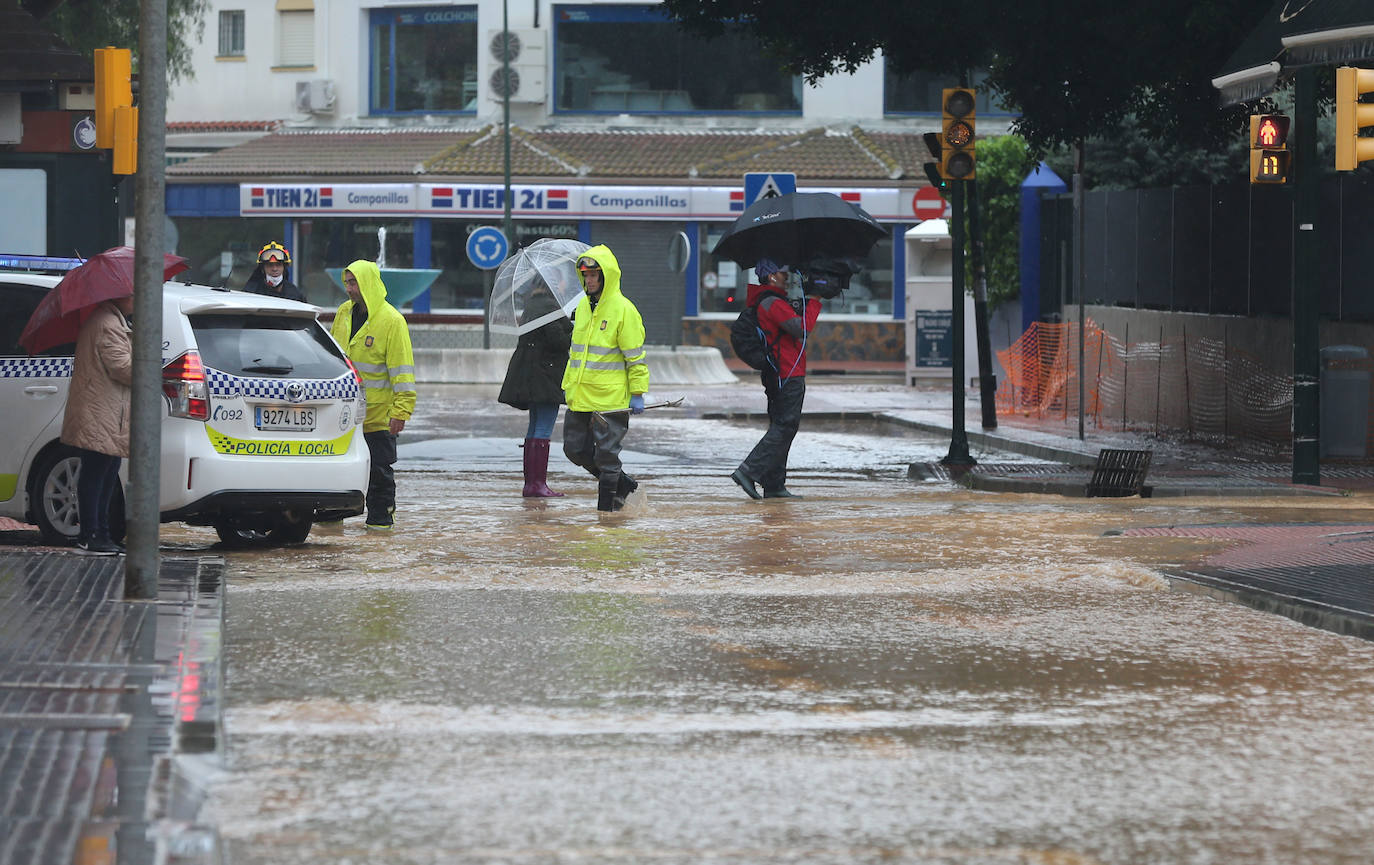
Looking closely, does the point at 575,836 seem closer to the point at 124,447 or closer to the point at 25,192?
the point at 124,447

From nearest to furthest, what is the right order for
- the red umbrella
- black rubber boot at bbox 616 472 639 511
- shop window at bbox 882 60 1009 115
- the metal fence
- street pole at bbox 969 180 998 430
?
the red umbrella, black rubber boot at bbox 616 472 639 511, the metal fence, street pole at bbox 969 180 998 430, shop window at bbox 882 60 1009 115

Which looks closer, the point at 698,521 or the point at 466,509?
the point at 698,521

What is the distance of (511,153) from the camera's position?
44656 mm

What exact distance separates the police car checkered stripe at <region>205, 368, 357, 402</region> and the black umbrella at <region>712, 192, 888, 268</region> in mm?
6289

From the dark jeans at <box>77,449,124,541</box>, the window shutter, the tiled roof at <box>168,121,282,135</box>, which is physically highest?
the window shutter

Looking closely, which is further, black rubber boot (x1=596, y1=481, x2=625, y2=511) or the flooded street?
black rubber boot (x1=596, y1=481, x2=625, y2=511)

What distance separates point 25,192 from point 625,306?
25.3 ft

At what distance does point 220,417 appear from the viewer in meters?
10.9

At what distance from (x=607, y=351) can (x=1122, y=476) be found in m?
4.62

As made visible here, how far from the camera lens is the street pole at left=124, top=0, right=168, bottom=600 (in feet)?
27.8

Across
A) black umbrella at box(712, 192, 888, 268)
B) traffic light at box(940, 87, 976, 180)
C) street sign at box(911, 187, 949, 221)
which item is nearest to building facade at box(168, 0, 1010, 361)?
street sign at box(911, 187, 949, 221)

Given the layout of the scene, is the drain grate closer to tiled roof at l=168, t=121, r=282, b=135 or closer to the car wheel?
the car wheel

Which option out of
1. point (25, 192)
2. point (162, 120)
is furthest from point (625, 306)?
point (25, 192)

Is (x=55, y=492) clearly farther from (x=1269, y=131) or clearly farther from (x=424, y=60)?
(x=424, y=60)
